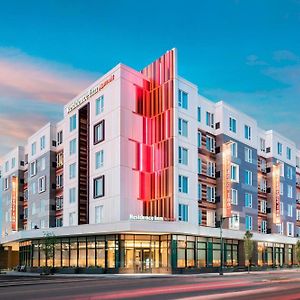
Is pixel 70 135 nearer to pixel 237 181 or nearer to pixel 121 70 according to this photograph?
pixel 121 70

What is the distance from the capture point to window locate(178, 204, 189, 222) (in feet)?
207

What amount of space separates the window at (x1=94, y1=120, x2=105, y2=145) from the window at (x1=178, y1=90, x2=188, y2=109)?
33.8ft

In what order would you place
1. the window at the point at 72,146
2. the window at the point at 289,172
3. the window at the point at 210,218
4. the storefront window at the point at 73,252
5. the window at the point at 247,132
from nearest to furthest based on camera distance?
the storefront window at the point at 73,252
the window at the point at 210,218
the window at the point at 72,146
the window at the point at 247,132
the window at the point at 289,172

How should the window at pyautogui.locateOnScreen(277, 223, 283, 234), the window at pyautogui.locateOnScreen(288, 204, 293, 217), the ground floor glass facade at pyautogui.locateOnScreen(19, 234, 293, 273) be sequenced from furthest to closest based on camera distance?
the window at pyautogui.locateOnScreen(288, 204, 293, 217) → the window at pyautogui.locateOnScreen(277, 223, 283, 234) → the ground floor glass facade at pyautogui.locateOnScreen(19, 234, 293, 273)

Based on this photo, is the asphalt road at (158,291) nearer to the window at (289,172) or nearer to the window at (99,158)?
the window at (99,158)

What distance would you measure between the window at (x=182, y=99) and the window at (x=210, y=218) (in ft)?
50.4

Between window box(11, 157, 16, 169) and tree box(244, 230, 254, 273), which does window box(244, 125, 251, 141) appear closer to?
tree box(244, 230, 254, 273)

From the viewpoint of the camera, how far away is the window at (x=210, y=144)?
73.0m

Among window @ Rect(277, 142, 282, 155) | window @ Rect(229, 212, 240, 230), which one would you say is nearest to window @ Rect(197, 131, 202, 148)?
→ window @ Rect(229, 212, 240, 230)

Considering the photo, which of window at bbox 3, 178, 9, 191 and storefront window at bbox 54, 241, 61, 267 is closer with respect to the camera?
storefront window at bbox 54, 241, 61, 267

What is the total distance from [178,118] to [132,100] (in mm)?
6248

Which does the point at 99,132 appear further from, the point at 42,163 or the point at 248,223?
the point at 248,223

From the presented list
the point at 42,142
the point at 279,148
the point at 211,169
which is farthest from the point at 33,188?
the point at 279,148

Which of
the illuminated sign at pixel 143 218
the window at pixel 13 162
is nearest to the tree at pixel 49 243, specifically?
the illuminated sign at pixel 143 218
